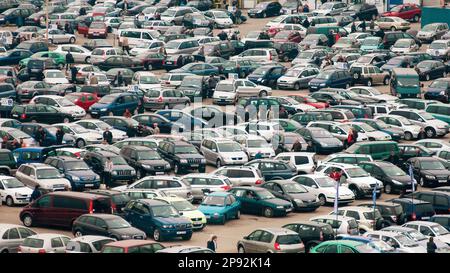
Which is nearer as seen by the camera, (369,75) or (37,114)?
(37,114)

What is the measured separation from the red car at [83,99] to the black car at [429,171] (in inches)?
693

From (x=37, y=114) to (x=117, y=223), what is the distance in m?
21.3

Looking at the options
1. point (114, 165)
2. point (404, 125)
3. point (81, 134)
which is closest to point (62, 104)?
point (81, 134)

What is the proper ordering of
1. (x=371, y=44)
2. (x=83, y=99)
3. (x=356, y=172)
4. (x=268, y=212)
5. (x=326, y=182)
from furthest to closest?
(x=371, y=44) < (x=83, y=99) < (x=356, y=172) < (x=326, y=182) < (x=268, y=212)

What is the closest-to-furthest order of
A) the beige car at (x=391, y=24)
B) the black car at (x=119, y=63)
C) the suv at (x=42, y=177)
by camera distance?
1. the suv at (x=42, y=177)
2. the black car at (x=119, y=63)
3. the beige car at (x=391, y=24)

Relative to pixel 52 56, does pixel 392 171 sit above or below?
below

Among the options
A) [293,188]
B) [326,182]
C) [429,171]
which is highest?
[293,188]

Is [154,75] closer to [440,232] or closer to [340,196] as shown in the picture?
[340,196]

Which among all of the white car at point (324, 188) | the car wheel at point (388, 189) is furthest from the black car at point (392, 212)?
the car wheel at point (388, 189)

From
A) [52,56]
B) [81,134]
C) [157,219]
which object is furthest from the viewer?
[52,56]

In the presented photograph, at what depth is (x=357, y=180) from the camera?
50500 mm

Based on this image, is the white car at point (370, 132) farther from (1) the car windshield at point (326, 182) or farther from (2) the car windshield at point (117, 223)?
(2) the car windshield at point (117, 223)

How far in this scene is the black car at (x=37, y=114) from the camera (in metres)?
60.6

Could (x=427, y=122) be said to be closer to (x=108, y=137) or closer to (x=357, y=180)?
(x=357, y=180)
